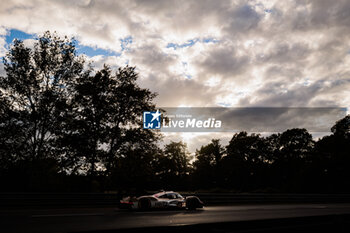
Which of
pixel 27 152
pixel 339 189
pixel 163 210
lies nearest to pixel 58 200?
pixel 163 210

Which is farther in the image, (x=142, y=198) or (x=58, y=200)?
(x=58, y=200)

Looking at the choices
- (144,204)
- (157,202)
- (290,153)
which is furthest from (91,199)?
(290,153)

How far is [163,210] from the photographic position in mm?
14984

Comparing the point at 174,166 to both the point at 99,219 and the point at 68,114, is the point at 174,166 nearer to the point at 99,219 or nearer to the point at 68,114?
the point at 68,114

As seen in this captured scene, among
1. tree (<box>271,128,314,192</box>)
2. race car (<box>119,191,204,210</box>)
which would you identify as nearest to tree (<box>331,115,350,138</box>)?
tree (<box>271,128,314,192</box>)

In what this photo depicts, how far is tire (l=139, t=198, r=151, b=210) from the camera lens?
14.6m

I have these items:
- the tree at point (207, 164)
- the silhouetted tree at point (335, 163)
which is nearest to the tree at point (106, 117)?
the silhouetted tree at point (335, 163)

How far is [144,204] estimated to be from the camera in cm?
1469

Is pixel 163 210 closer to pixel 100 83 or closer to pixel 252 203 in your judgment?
pixel 252 203

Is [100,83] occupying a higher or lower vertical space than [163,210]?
higher

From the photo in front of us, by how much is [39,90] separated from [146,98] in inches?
392

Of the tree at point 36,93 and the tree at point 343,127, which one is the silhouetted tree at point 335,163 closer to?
the tree at point 343,127

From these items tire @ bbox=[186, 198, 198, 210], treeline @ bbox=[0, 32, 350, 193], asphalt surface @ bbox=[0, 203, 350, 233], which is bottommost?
tire @ bbox=[186, 198, 198, 210]

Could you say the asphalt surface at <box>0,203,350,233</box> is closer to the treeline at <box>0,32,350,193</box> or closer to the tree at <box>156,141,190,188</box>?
the treeline at <box>0,32,350,193</box>
